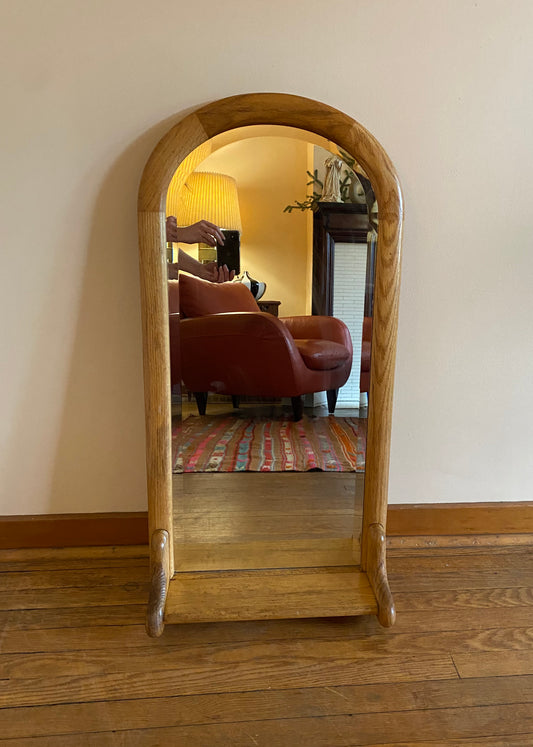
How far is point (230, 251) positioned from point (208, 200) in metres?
0.13

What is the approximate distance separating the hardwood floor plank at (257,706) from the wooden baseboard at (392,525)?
48 centimetres

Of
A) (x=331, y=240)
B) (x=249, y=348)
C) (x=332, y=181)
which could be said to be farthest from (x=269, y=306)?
(x=332, y=181)

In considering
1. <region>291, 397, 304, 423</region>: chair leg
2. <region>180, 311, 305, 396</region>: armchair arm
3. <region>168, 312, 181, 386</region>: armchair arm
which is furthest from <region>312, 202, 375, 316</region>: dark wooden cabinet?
<region>168, 312, 181, 386</region>: armchair arm

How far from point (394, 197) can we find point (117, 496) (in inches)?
42.1

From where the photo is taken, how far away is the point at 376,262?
115cm

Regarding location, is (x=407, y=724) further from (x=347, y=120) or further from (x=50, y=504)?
(x=347, y=120)

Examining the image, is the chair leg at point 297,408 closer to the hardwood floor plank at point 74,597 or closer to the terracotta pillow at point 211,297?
the terracotta pillow at point 211,297

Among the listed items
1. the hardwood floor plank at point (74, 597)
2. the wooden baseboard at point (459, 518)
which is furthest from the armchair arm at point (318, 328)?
the hardwood floor plank at point (74, 597)

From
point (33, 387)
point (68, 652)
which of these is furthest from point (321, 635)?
point (33, 387)

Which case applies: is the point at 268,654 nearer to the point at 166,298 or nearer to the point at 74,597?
the point at 74,597

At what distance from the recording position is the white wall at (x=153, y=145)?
1133 mm

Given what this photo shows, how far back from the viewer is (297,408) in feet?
4.16

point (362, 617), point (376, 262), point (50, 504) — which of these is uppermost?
point (376, 262)

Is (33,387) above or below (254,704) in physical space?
above
